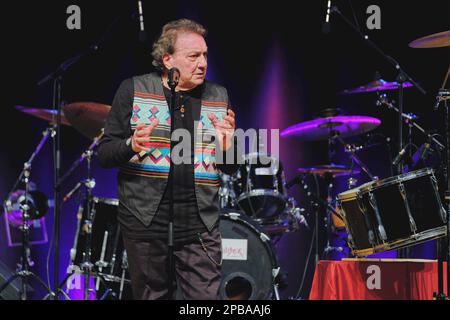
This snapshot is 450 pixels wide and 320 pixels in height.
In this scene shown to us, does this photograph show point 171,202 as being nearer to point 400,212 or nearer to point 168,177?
point 168,177

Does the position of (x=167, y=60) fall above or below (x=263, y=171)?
above

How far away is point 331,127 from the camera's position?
594cm

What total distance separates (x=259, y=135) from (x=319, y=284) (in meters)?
2.19

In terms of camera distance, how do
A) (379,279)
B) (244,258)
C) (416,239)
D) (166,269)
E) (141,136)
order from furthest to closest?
(244,258)
(379,279)
(416,239)
(166,269)
(141,136)

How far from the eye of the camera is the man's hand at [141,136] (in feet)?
8.58

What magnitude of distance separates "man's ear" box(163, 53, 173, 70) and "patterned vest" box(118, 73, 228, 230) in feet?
0.36

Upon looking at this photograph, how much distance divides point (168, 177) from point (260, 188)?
2.92 meters

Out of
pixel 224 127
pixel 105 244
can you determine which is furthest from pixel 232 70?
pixel 224 127

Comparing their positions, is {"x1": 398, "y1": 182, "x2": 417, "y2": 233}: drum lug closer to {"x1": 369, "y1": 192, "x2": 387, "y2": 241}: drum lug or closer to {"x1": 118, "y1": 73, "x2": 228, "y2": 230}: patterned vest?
{"x1": 369, "y1": 192, "x2": 387, "y2": 241}: drum lug

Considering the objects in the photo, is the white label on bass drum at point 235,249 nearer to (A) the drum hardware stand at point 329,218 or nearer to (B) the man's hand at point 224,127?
(A) the drum hardware stand at point 329,218

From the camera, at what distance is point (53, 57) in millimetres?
6488

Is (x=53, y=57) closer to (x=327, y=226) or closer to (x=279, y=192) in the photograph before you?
(x=279, y=192)

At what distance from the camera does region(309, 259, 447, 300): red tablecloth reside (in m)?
4.30
